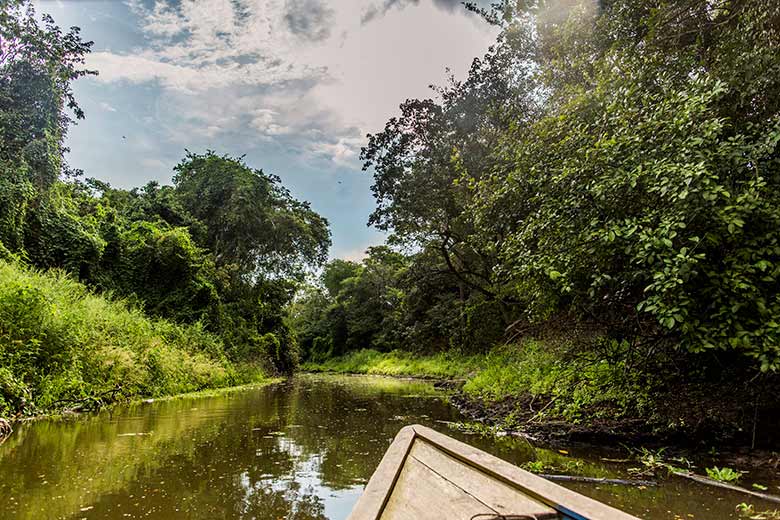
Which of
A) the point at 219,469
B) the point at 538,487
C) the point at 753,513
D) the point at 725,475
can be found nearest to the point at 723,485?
the point at 725,475

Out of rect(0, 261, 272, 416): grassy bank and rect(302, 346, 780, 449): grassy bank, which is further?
rect(0, 261, 272, 416): grassy bank

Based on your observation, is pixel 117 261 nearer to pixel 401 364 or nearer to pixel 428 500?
pixel 428 500

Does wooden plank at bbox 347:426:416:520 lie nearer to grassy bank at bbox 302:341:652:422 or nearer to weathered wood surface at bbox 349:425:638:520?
weathered wood surface at bbox 349:425:638:520

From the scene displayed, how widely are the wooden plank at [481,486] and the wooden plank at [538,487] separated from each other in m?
0.02

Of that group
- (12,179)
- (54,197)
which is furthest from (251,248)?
(12,179)

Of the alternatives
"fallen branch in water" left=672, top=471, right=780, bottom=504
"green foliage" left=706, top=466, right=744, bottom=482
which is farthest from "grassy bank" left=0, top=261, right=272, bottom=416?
"green foliage" left=706, top=466, right=744, bottom=482

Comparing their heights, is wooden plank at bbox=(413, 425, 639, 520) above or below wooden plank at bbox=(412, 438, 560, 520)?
above

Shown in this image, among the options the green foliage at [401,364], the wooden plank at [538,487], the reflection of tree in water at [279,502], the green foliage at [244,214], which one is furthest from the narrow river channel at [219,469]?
the green foliage at [244,214]

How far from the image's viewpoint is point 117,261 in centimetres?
1473

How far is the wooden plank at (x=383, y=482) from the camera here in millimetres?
1897

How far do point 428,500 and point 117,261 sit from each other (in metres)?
15.5

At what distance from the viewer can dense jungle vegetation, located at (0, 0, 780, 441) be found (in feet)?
12.9

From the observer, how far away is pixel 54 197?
40.9 feet

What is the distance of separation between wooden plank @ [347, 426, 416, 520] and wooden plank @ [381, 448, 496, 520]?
1.5 inches
